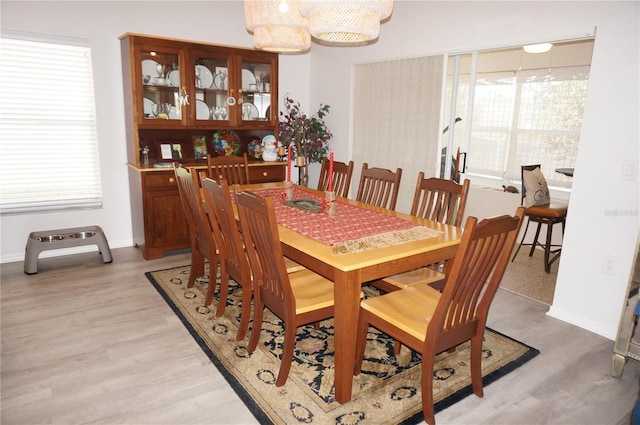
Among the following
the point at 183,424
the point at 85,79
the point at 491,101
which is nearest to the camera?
the point at 183,424

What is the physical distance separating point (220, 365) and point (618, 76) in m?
2.92

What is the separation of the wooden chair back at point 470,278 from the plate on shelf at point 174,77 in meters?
3.31

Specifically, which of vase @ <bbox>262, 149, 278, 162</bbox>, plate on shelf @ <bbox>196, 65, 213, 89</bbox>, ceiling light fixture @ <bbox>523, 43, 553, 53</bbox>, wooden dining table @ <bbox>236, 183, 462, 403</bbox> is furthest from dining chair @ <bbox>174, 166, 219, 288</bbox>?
ceiling light fixture @ <bbox>523, 43, 553, 53</bbox>

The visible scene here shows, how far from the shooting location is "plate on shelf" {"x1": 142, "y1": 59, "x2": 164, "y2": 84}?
3905 millimetres

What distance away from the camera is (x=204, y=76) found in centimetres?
427

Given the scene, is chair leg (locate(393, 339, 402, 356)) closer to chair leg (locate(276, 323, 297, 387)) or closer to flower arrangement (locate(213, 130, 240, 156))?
chair leg (locate(276, 323, 297, 387))

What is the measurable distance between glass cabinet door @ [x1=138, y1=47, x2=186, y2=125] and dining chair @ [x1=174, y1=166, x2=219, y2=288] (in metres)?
1.27

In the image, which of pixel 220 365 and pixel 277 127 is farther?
pixel 277 127

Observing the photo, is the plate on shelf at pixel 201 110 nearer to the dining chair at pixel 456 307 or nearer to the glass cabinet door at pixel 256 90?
the glass cabinet door at pixel 256 90

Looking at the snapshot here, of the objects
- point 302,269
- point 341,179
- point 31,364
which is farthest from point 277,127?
point 31,364

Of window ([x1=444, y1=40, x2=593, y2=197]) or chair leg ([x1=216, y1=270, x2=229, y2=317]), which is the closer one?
chair leg ([x1=216, y1=270, x2=229, y2=317])

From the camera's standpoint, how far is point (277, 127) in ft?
15.6

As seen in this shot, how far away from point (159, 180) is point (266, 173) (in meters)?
1.12

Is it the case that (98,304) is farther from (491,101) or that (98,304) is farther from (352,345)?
(491,101)
